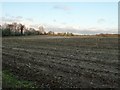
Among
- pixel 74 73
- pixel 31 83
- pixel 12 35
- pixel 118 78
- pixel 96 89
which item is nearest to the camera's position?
pixel 96 89

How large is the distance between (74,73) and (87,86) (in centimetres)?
330

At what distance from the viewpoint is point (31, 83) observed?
14.2 m

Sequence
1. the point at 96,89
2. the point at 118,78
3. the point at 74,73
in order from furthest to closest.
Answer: the point at 74,73
the point at 118,78
the point at 96,89

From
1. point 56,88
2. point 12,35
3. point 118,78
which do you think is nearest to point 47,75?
point 56,88

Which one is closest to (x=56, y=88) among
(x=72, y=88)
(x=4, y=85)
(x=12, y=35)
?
(x=72, y=88)

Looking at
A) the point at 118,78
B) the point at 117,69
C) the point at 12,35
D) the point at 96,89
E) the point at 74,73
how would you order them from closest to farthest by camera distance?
the point at 96,89 < the point at 118,78 < the point at 74,73 < the point at 117,69 < the point at 12,35

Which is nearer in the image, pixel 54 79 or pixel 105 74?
pixel 54 79

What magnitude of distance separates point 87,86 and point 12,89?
361 centimetres

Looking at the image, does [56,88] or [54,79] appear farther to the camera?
[54,79]

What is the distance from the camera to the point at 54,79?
49.0 feet

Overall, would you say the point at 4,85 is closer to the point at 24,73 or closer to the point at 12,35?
the point at 24,73

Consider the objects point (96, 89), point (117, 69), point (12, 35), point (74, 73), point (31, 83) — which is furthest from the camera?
point (12, 35)

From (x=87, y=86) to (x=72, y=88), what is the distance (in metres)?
0.78

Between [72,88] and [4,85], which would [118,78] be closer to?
[72,88]
